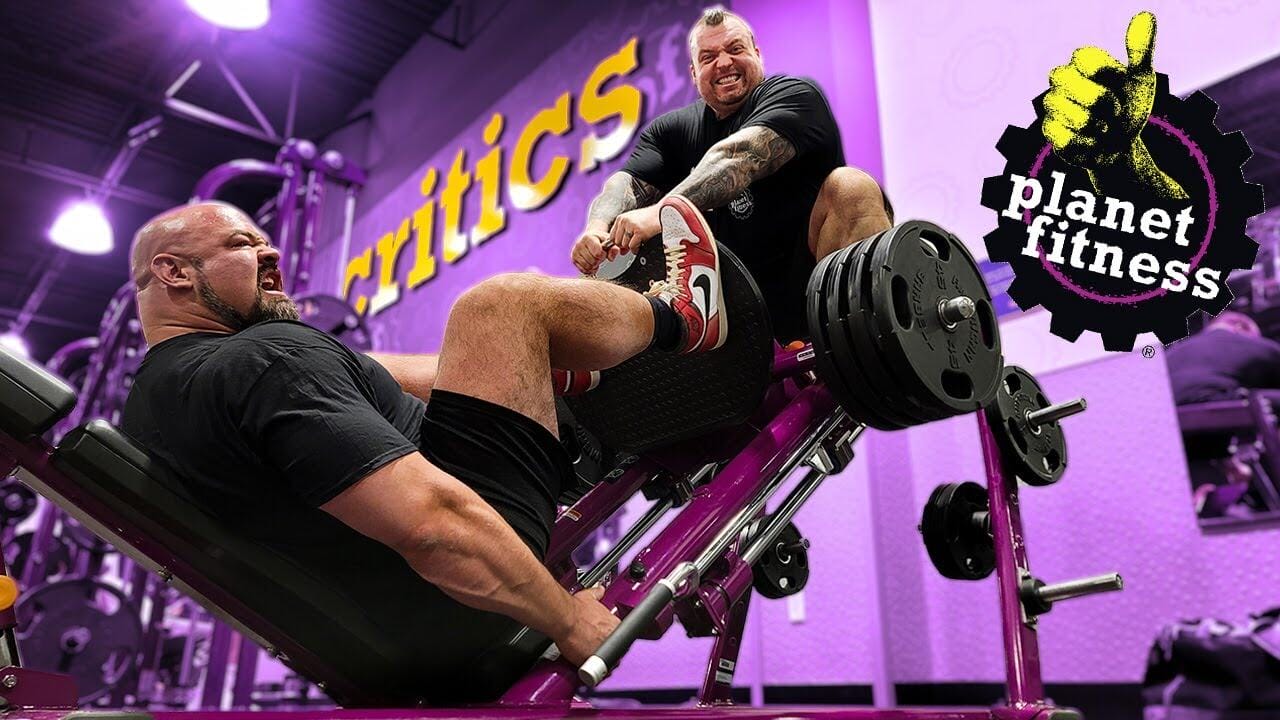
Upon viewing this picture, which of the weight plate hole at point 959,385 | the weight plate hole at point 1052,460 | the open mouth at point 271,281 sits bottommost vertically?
the weight plate hole at point 1052,460

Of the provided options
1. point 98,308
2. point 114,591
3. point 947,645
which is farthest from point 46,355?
point 947,645

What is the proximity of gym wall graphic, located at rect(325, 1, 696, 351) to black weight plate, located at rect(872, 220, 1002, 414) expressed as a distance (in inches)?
92.4

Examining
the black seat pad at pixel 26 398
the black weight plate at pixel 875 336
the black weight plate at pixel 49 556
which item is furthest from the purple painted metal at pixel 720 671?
the black weight plate at pixel 49 556

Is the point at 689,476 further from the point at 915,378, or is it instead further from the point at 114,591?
the point at 114,591

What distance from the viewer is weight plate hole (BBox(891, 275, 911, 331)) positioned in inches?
50.8

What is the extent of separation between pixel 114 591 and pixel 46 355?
9.24 metres

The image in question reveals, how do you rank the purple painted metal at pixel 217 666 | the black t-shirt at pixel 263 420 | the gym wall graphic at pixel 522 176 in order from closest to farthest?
the black t-shirt at pixel 263 420 < the purple painted metal at pixel 217 666 < the gym wall graphic at pixel 522 176

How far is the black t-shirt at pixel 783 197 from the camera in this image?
1542mm

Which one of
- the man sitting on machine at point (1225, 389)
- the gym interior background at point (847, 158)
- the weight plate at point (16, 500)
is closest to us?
the man sitting on machine at point (1225, 389)

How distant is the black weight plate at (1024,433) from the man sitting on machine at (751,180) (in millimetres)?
391

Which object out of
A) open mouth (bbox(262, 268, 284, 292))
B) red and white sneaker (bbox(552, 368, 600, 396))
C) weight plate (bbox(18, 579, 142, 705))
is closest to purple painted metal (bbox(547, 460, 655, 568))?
red and white sneaker (bbox(552, 368, 600, 396))

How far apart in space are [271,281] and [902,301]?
96 cm

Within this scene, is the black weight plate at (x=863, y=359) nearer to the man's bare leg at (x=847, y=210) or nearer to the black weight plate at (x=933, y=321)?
the black weight plate at (x=933, y=321)

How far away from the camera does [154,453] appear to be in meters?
1.00
